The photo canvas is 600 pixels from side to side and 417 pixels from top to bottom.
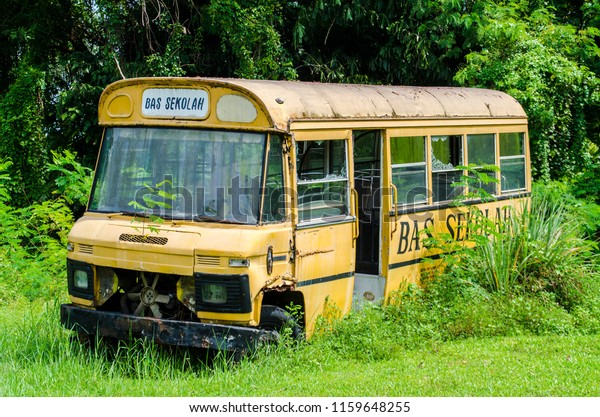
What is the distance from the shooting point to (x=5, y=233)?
12000 millimetres

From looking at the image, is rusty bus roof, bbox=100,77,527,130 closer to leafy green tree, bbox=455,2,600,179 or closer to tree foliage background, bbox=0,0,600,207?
leafy green tree, bbox=455,2,600,179

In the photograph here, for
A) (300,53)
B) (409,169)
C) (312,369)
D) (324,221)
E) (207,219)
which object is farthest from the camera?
(300,53)

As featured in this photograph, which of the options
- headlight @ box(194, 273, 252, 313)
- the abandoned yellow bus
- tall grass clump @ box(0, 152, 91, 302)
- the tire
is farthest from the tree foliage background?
headlight @ box(194, 273, 252, 313)

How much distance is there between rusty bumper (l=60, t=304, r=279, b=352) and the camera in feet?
23.6

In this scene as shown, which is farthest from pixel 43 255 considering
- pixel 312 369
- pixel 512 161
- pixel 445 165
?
pixel 512 161

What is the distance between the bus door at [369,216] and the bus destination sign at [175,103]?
7.19 ft

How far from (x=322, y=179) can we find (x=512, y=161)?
4323 mm

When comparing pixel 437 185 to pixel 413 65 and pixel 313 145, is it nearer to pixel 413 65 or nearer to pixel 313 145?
pixel 313 145

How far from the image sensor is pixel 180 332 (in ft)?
23.9

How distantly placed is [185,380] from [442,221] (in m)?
4.09

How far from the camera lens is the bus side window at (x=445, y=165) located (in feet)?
32.9

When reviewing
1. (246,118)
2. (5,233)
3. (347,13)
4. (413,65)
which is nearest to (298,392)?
(246,118)

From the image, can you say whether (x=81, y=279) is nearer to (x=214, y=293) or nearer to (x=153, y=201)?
(x=153, y=201)

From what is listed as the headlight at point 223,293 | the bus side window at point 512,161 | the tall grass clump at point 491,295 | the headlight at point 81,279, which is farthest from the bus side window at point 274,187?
the bus side window at point 512,161
